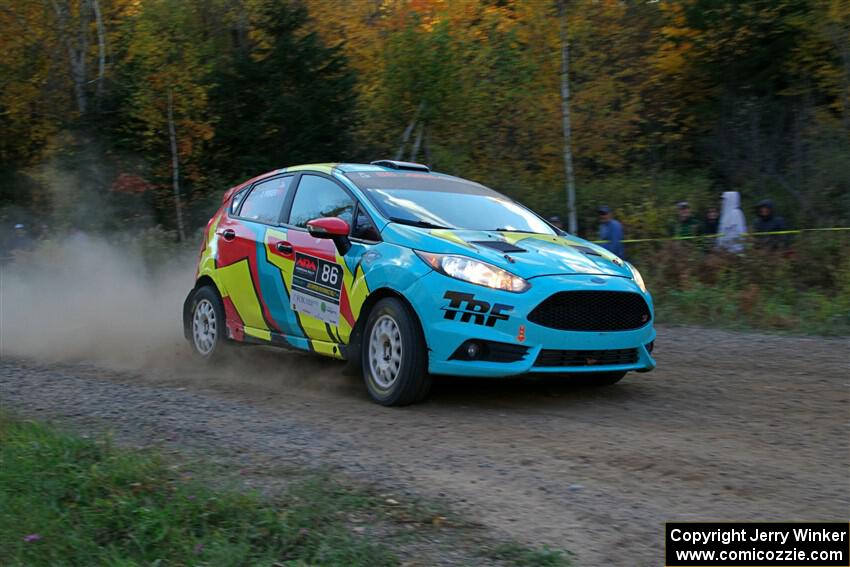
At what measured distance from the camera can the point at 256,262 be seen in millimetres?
8453

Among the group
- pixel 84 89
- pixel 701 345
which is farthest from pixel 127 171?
pixel 701 345

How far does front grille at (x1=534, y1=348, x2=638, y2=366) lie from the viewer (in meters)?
6.53

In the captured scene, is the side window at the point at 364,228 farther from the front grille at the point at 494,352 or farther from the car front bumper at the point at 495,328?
the front grille at the point at 494,352

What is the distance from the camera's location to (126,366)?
9.44m

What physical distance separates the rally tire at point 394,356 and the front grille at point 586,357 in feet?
2.75

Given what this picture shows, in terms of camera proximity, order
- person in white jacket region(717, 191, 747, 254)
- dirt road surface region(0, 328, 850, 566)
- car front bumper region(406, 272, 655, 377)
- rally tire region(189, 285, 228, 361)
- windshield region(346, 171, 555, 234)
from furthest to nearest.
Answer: person in white jacket region(717, 191, 747, 254) < rally tire region(189, 285, 228, 361) < windshield region(346, 171, 555, 234) < car front bumper region(406, 272, 655, 377) < dirt road surface region(0, 328, 850, 566)

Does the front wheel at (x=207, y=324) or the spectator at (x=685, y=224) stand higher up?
the spectator at (x=685, y=224)

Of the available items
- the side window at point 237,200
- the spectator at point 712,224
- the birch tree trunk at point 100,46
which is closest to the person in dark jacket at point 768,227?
the spectator at point 712,224

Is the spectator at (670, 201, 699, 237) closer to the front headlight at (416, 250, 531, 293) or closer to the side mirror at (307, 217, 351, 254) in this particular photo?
the side mirror at (307, 217, 351, 254)

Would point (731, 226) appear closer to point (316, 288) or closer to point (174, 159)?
point (316, 288)

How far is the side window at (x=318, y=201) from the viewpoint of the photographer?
771 cm

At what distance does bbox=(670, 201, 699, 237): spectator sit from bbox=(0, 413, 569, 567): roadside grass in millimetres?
12284

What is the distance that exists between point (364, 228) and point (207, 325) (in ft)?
8.61

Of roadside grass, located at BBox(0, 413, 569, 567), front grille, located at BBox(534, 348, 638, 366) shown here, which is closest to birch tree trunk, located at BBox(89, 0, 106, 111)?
front grille, located at BBox(534, 348, 638, 366)
